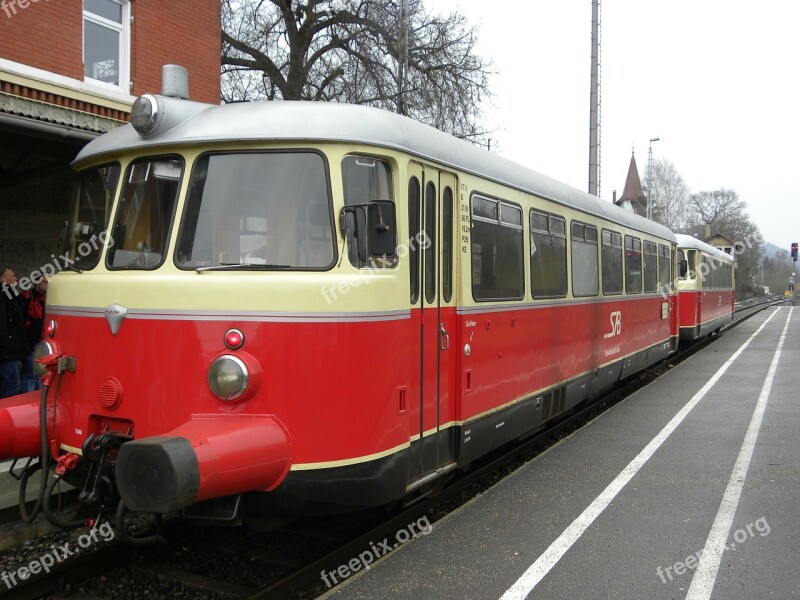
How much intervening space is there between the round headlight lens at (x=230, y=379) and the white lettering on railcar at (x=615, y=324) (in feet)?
21.5

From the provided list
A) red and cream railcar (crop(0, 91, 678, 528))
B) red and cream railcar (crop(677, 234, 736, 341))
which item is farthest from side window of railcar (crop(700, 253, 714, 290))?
red and cream railcar (crop(0, 91, 678, 528))

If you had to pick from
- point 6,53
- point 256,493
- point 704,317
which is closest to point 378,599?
point 256,493

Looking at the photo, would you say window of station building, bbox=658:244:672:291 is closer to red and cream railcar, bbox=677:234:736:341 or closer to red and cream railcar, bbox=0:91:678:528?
red and cream railcar, bbox=677:234:736:341

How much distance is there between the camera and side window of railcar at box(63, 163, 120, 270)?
4.67m

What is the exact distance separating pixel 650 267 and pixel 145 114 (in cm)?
997

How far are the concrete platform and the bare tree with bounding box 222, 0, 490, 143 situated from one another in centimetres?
1179

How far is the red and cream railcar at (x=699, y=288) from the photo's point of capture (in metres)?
18.0

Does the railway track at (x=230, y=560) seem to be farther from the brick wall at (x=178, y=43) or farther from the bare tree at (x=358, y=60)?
the bare tree at (x=358, y=60)

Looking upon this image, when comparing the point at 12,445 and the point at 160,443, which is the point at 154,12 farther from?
the point at 160,443

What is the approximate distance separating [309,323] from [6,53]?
763cm

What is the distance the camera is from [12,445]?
4.43m

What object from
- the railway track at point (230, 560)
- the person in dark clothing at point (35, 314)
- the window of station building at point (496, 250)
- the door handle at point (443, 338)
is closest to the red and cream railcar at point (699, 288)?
the window of station building at point (496, 250)

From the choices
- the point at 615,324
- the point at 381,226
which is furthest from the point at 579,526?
the point at 615,324

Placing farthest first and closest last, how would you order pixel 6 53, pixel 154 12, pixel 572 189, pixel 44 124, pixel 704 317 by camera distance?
1. pixel 704 317
2. pixel 154 12
3. pixel 6 53
4. pixel 572 189
5. pixel 44 124
